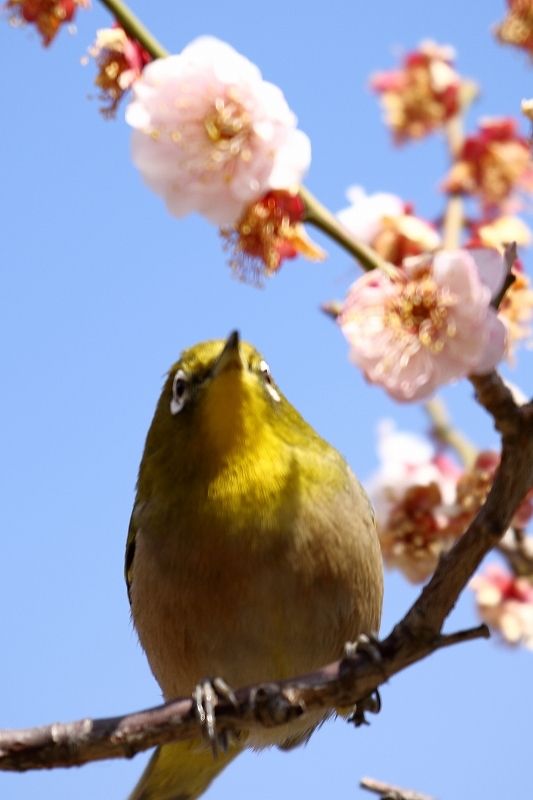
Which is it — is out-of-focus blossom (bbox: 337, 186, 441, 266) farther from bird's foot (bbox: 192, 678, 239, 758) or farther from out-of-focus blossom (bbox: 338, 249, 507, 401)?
bird's foot (bbox: 192, 678, 239, 758)

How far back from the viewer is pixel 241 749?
14.0ft

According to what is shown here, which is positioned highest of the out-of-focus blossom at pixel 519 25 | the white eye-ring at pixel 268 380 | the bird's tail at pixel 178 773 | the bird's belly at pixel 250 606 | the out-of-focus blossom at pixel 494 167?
the out-of-focus blossom at pixel 494 167

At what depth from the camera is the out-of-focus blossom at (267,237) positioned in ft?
9.47

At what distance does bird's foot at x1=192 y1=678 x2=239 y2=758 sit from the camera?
2.71 meters

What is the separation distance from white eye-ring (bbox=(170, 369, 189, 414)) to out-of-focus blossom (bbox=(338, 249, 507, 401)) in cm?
103

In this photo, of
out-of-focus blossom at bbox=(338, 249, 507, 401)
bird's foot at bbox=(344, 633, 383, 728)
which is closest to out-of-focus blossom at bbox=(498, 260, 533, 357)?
out-of-focus blossom at bbox=(338, 249, 507, 401)

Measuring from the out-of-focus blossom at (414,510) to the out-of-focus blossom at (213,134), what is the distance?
2115 mm

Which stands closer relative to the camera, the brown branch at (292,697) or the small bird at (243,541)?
the brown branch at (292,697)

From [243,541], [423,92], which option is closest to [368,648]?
[243,541]

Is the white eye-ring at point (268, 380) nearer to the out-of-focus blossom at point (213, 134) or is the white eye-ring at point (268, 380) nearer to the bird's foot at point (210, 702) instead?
the out-of-focus blossom at point (213, 134)

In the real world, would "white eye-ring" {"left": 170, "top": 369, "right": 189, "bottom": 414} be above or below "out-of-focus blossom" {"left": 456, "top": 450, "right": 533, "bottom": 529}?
above

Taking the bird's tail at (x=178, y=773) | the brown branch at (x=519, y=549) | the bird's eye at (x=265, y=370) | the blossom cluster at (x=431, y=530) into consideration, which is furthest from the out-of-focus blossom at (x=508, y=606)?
the bird's eye at (x=265, y=370)

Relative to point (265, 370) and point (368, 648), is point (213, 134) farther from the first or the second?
point (368, 648)

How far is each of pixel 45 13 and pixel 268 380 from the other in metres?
1.48
